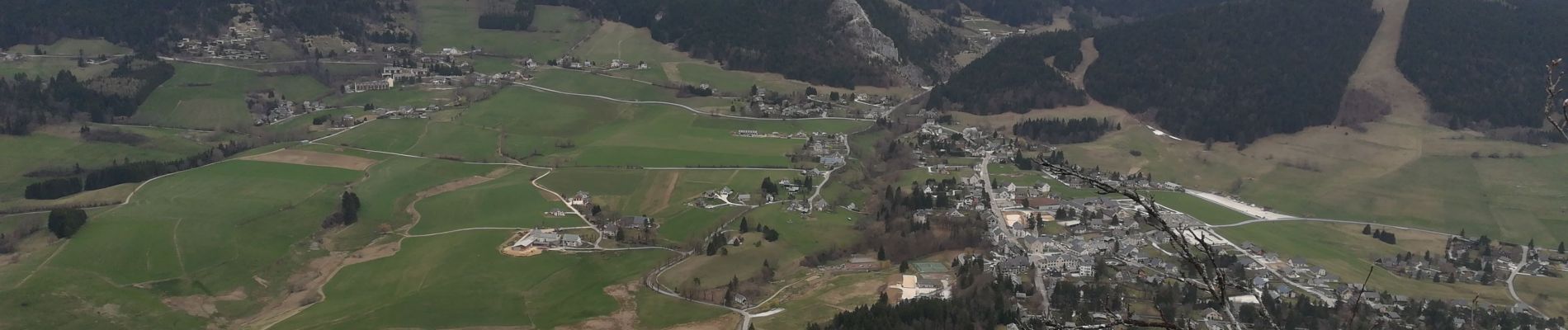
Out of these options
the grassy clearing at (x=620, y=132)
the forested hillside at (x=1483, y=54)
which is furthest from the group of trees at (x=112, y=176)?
the forested hillside at (x=1483, y=54)

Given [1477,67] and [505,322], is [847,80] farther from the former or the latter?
[505,322]

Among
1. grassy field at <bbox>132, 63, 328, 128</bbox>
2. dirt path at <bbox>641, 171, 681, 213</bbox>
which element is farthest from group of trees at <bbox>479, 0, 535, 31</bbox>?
dirt path at <bbox>641, 171, 681, 213</bbox>

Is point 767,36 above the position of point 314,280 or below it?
above

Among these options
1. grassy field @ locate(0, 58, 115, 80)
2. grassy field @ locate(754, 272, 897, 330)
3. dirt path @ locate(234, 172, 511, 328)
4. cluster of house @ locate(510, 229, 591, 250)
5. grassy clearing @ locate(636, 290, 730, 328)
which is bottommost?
dirt path @ locate(234, 172, 511, 328)

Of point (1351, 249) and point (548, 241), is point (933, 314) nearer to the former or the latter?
point (548, 241)

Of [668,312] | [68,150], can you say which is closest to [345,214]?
[668,312]

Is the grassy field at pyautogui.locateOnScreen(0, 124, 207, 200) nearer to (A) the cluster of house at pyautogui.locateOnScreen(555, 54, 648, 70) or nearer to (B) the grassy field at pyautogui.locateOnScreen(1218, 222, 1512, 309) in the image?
(A) the cluster of house at pyautogui.locateOnScreen(555, 54, 648, 70)
